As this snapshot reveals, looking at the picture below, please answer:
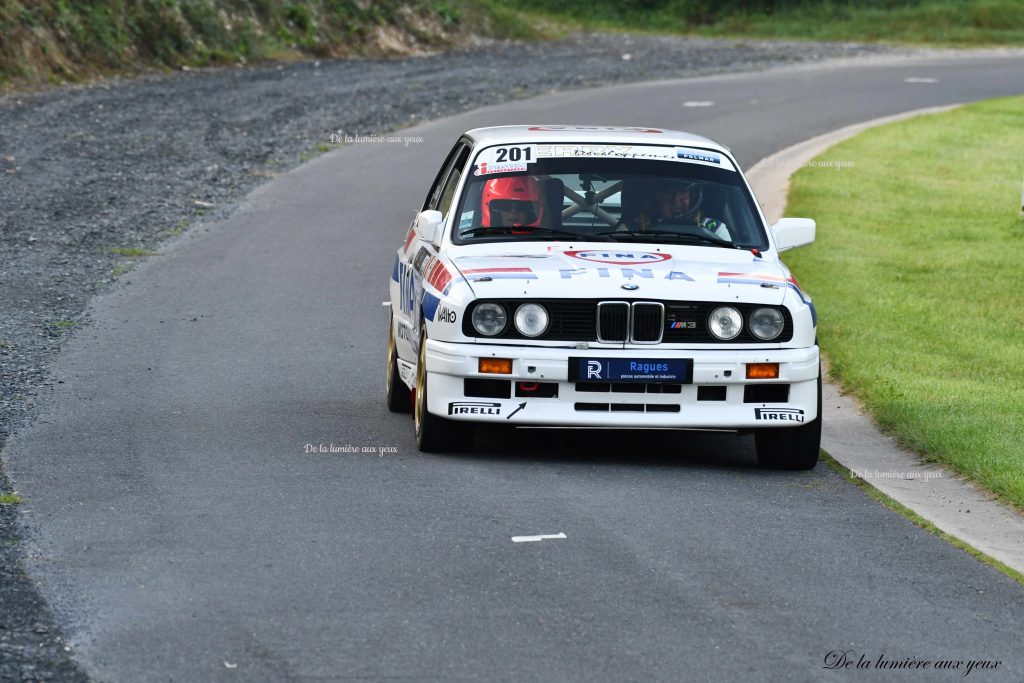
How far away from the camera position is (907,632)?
6.09 meters

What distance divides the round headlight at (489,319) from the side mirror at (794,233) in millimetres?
1809

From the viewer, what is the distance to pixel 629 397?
28.0 feet

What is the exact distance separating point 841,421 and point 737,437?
27.3 inches

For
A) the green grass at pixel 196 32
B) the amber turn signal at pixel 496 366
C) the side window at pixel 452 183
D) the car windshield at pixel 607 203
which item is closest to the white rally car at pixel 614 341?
the amber turn signal at pixel 496 366

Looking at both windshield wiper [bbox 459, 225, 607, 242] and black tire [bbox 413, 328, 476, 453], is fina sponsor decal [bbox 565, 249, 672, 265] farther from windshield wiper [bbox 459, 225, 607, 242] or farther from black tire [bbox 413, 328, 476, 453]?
black tire [bbox 413, 328, 476, 453]

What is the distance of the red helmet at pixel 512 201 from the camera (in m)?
9.55

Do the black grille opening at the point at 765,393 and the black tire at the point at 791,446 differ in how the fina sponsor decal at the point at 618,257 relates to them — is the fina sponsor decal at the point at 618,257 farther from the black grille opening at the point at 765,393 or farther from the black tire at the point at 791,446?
the black tire at the point at 791,446

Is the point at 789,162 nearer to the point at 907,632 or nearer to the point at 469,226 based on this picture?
the point at 469,226

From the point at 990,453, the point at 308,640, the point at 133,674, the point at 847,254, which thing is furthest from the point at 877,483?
the point at 847,254

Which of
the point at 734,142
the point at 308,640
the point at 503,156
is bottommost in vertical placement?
the point at 734,142

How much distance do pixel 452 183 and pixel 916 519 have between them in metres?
3.72

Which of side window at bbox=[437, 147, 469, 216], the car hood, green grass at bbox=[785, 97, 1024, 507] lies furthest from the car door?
green grass at bbox=[785, 97, 1024, 507]

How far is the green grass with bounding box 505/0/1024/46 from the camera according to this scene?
155ft

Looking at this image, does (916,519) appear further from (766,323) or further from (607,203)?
(607,203)
